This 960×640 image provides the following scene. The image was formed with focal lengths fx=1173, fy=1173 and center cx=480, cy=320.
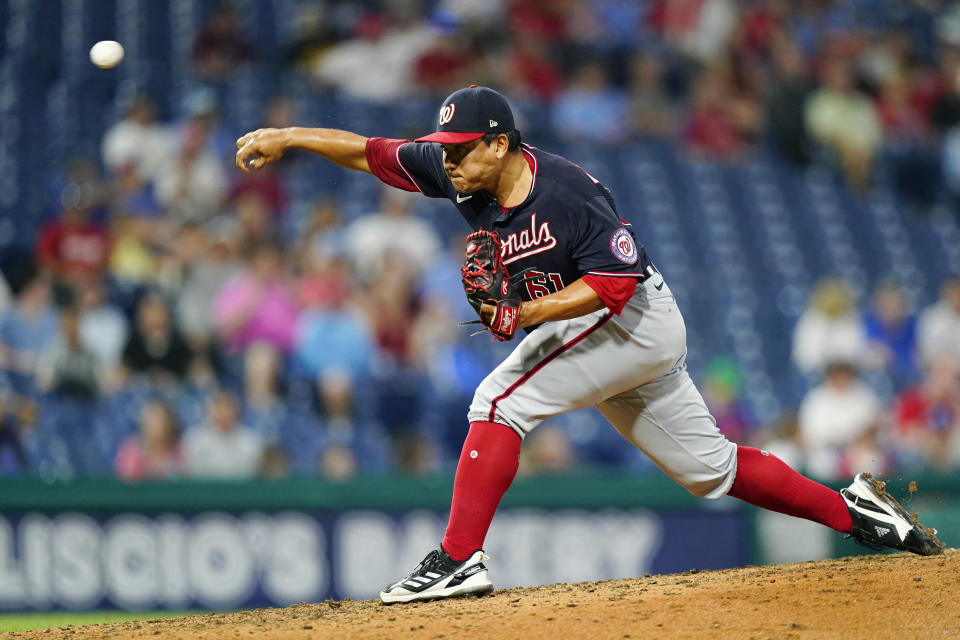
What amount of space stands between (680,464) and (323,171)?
19.4ft

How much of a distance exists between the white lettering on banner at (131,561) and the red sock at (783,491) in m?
3.51

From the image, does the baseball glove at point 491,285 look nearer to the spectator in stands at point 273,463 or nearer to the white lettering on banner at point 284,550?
the white lettering on banner at point 284,550

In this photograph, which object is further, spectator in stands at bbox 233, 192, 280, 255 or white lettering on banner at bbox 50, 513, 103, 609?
spectator in stands at bbox 233, 192, 280, 255

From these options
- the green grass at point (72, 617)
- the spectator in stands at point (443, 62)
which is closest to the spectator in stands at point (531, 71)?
the spectator in stands at point (443, 62)

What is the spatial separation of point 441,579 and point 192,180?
5.20 m

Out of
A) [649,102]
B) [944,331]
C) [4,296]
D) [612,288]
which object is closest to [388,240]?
[4,296]

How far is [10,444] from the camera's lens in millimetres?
6844

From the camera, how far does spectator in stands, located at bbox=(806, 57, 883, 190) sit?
10.2m

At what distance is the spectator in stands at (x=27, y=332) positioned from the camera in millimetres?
7242

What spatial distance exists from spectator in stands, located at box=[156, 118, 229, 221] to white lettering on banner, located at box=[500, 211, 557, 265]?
491 centimetres

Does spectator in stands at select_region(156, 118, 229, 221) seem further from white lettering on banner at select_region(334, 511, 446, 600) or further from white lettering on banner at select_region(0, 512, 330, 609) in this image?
white lettering on banner at select_region(334, 511, 446, 600)

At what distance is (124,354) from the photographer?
285 inches

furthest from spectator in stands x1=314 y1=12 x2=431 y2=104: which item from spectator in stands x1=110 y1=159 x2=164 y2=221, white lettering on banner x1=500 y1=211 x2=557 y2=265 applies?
white lettering on banner x1=500 y1=211 x2=557 y2=265

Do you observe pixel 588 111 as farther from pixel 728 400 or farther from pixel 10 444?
pixel 10 444
